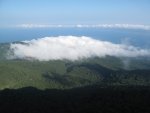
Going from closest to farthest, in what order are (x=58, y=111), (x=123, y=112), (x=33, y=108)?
(x=123, y=112) → (x=58, y=111) → (x=33, y=108)

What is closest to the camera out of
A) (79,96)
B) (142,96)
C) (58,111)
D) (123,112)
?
(123,112)

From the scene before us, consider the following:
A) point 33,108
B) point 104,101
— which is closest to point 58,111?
point 33,108

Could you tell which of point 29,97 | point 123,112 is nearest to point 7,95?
point 29,97

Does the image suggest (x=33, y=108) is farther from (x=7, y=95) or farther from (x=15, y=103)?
(x=7, y=95)

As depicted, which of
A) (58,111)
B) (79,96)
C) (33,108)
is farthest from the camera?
(79,96)

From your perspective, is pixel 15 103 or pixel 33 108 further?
pixel 15 103

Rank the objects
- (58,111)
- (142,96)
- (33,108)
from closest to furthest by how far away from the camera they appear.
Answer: (58,111), (33,108), (142,96)

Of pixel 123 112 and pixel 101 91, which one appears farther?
pixel 101 91

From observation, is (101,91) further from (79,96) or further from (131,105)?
(131,105)
